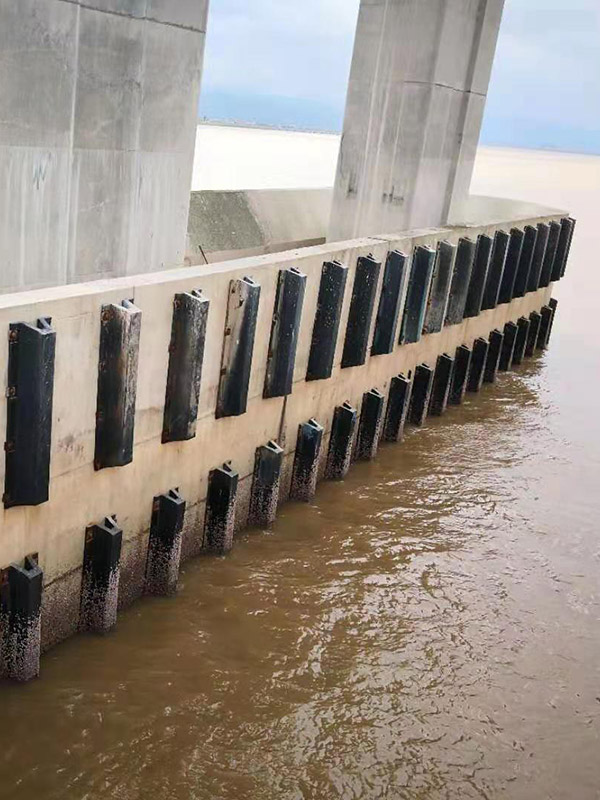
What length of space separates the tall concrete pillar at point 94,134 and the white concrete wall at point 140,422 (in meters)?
1.73

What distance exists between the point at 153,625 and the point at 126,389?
5.75 feet

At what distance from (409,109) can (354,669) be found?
9.32 metres

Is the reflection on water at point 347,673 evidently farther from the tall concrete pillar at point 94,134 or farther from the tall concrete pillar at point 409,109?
the tall concrete pillar at point 409,109

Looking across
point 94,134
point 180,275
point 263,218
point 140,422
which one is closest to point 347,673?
point 140,422

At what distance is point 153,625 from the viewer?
648 centimetres

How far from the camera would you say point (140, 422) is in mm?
6332

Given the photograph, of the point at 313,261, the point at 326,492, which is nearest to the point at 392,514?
the point at 326,492

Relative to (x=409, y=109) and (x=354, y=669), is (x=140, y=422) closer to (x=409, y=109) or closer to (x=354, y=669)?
(x=354, y=669)

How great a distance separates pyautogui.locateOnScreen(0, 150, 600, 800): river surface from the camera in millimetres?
5293

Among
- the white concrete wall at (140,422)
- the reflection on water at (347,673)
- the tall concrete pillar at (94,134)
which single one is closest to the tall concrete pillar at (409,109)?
the tall concrete pillar at (94,134)

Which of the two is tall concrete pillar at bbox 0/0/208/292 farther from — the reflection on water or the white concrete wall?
the reflection on water

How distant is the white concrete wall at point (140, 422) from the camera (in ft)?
18.0

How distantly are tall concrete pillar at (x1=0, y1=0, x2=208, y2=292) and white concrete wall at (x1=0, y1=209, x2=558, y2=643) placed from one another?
173cm

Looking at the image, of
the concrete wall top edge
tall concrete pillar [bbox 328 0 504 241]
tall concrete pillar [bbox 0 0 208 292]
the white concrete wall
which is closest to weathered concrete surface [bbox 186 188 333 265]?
tall concrete pillar [bbox 328 0 504 241]
